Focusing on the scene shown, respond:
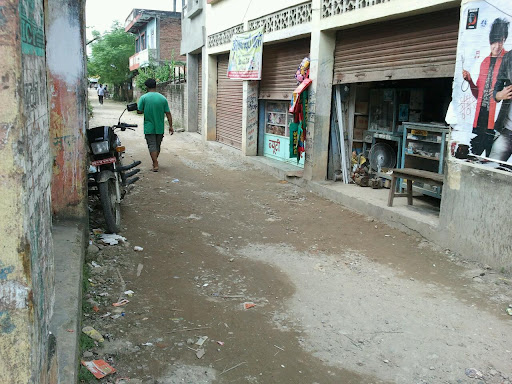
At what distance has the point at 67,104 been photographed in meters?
4.79

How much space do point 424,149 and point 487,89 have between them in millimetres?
2166

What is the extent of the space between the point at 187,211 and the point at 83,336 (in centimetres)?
394

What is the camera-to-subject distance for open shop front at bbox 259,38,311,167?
10.1m

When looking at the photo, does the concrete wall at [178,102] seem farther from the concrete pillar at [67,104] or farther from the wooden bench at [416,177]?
the concrete pillar at [67,104]

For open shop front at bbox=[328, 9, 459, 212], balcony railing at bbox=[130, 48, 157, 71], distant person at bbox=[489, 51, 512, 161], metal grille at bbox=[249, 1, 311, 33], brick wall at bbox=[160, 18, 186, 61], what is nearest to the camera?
distant person at bbox=[489, 51, 512, 161]

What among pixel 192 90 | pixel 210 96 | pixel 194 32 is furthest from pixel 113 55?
pixel 210 96

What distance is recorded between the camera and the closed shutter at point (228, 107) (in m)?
13.5

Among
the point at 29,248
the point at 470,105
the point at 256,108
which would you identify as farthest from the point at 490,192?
the point at 256,108

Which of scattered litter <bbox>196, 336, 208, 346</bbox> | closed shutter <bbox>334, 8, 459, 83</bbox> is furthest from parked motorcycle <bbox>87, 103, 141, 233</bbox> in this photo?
closed shutter <bbox>334, 8, 459, 83</bbox>

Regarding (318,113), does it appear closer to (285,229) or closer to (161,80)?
(285,229)

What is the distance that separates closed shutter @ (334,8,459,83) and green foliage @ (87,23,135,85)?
34.5 metres

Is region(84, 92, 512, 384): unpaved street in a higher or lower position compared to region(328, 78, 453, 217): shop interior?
lower

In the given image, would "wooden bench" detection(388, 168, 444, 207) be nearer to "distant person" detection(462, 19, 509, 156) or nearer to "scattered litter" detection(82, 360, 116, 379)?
"distant person" detection(462, 19, 509, 156)

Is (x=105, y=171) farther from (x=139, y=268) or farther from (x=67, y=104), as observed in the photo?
(x=139, y=268)
